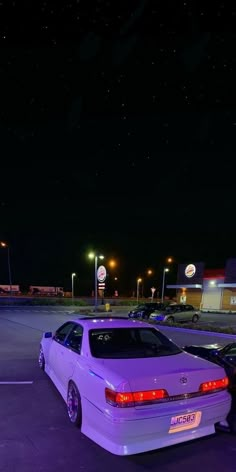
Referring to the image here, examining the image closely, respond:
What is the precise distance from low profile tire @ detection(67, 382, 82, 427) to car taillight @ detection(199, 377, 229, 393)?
165cm

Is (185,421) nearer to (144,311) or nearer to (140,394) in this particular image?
(140,394)

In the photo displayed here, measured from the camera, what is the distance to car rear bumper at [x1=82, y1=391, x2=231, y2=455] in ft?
12.2

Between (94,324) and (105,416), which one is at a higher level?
(94,324)

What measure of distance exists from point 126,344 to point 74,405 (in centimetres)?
111

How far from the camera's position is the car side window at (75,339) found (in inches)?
214

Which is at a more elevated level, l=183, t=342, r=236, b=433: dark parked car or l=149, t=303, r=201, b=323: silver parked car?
l=183, t=342, r=236, b=433: dark parked car

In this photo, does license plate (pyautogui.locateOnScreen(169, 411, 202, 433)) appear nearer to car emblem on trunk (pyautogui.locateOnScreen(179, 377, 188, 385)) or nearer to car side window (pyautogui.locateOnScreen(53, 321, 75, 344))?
car emblem on trunk (pyautogui.locateOnScreen(179, 377, 188, 385))

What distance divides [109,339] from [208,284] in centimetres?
3652

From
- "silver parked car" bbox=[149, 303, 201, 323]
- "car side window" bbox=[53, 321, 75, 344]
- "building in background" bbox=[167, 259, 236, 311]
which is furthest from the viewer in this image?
"building in background" bbox=[167, 259, 236, 311]

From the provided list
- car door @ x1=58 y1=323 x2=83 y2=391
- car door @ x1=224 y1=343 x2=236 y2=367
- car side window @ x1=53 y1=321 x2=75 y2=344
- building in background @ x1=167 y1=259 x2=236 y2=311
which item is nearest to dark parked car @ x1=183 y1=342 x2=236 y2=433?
car door @ x1=224 y1=343 x2=236 y2=367

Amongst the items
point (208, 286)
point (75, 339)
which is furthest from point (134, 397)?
point (208, 286)

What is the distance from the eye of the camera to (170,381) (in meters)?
4.02

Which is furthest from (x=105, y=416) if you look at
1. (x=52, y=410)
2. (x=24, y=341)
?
(x=24, y=341)

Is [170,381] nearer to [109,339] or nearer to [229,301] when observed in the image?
[109,339]
